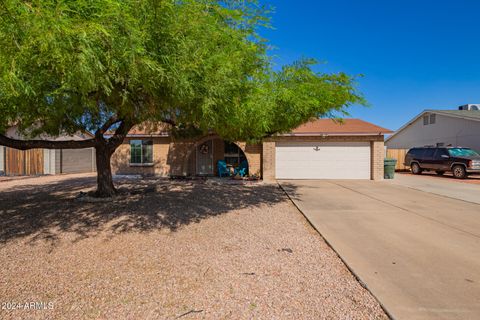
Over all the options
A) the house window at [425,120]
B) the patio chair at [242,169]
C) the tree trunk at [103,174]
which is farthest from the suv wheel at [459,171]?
the tree trunk at [103,174]

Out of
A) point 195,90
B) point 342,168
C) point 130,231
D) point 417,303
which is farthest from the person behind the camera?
point 342,168

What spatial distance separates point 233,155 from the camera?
52.6 ft

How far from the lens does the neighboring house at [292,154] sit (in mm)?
14102

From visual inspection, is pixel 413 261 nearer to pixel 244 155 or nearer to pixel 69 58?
pixel 69 58

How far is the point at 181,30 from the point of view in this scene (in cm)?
336

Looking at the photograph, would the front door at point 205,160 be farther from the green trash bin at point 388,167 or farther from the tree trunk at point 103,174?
the green trash bin at point 388,167

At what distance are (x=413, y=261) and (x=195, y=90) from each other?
4.13m

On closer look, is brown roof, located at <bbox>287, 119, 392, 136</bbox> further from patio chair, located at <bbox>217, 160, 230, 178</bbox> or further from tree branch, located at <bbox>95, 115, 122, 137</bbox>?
tree branch, located at <bbox>95, 115, 122, 137</bbox>

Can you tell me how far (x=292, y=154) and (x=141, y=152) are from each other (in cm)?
891

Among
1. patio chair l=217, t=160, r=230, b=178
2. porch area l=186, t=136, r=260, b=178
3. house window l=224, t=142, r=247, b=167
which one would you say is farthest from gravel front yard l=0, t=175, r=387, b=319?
house window l=224, t=142, r=247, b=167

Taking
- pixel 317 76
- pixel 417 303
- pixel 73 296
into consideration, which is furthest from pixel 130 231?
pixel 317 76

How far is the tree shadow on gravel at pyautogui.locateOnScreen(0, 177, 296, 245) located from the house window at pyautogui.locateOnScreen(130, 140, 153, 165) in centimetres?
598

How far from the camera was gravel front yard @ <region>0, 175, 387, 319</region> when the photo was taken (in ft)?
8.88

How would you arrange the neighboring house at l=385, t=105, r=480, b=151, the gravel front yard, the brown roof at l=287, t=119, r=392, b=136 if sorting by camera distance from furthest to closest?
the neighboring house at l=385, t=105, r=480, b=151, the brown roof at l=287, t=119, r=392, b=136, the gravel front yard
